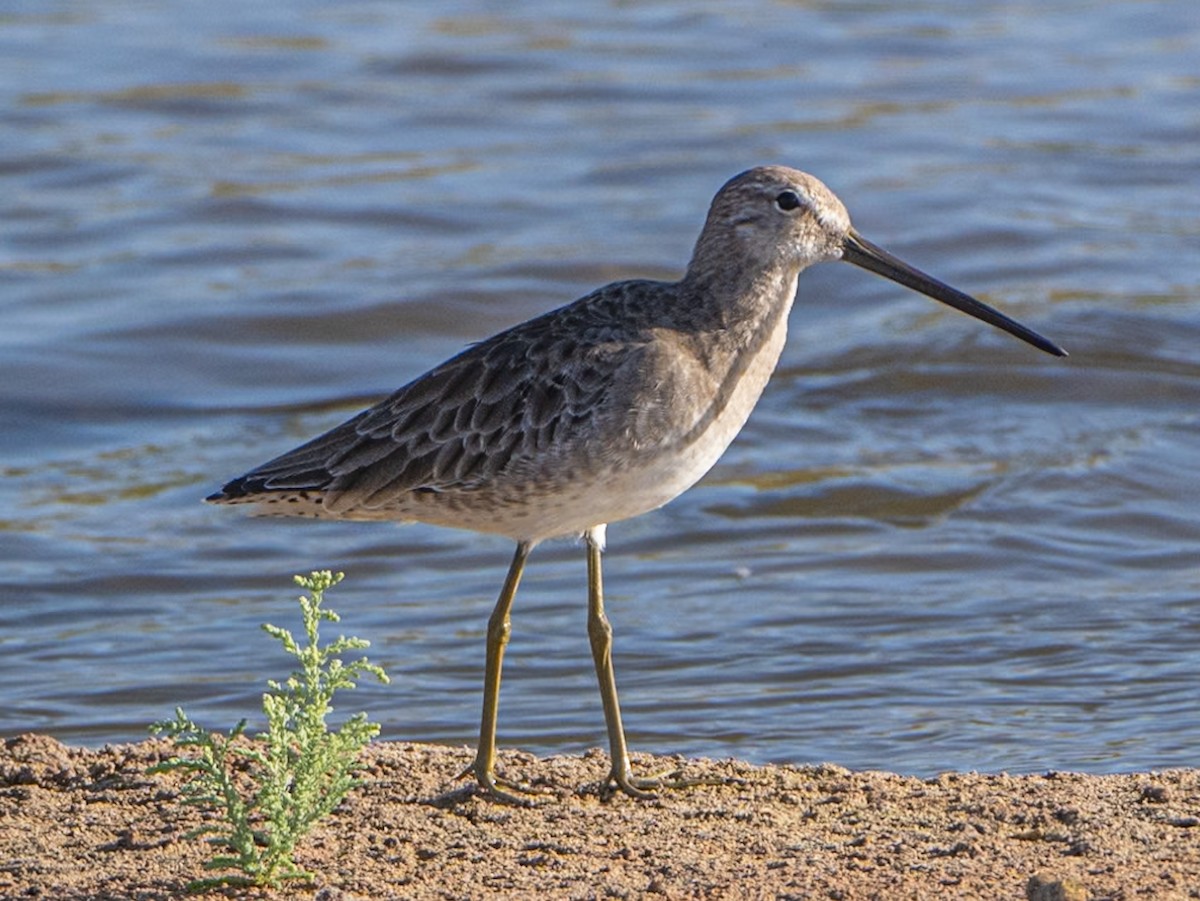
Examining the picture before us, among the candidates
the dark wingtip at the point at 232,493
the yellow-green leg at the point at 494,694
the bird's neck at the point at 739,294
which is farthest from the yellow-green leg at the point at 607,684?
the dark wingtip at the point at 232,493

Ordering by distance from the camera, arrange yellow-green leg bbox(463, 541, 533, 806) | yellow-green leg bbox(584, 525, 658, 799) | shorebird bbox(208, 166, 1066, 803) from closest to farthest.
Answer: shorebird bbox(208, 166, 1066, 803)
yellow-green leg bbox(463, 541, 533, 806)
yellow-green leg bbox(584, 525, 658, 799)

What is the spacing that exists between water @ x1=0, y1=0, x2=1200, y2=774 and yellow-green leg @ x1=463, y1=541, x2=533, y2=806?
86cm

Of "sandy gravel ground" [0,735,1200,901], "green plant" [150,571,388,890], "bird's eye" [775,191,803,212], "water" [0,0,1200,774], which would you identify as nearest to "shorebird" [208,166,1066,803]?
"bird's eye" [775,191,803,212]

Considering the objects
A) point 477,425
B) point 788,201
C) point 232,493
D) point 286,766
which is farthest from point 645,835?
point 788,201

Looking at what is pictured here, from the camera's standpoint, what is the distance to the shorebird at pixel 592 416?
6.03m

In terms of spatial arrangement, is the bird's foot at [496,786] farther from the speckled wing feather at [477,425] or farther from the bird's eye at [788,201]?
the bird's eye at [788,201]

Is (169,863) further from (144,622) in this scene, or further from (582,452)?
(144,622)

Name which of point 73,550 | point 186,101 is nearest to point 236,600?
point 73,550

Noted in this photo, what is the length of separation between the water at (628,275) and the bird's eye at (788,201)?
1808 mm

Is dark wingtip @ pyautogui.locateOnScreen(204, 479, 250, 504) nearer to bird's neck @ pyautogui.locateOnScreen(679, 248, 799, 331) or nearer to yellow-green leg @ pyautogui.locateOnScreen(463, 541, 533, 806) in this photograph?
yellow-green leg @ pyautogui.locateOnScreen(463, 541, 533, 806)

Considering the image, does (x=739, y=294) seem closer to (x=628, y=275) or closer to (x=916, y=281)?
(x=916, y=281)

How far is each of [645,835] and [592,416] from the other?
3.80 feet

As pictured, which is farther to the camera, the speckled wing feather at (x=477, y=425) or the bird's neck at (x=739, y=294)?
the bird's neck at (x=739, y=294)

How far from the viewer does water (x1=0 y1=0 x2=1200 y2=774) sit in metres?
7.73
